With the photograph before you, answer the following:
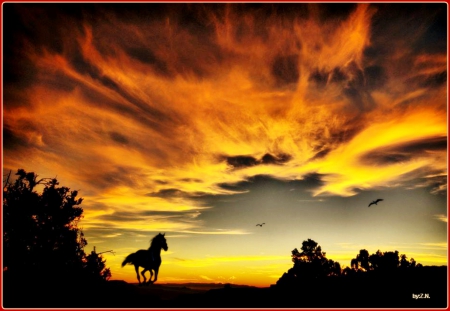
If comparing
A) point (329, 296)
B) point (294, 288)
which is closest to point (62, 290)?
point (294, 288)

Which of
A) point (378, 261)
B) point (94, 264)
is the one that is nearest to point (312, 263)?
point (378, 261)

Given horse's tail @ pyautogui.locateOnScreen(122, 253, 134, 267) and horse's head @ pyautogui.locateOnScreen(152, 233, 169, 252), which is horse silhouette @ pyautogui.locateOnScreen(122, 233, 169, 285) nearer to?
horse's tail @ pyautogui.locateOnScreen(122, 253, 134, 267)

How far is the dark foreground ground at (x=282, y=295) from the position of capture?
46.3 ft

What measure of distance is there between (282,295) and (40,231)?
972 inches

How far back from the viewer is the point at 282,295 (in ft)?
49.2

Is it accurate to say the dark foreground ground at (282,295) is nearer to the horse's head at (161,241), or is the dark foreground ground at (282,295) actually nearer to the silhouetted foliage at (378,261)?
the horse's head at (161,241)

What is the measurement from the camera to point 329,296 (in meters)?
14.7

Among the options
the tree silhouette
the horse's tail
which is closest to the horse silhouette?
the horse's tail

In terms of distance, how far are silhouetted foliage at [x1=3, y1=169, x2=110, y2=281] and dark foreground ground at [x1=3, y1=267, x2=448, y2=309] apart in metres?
7.82

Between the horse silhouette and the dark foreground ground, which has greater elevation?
the horse silhouette

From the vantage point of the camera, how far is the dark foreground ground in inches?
556

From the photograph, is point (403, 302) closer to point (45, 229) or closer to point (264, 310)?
point (264, 310)

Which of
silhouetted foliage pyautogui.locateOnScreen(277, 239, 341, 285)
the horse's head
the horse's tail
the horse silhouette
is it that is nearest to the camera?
the horse silhouette
